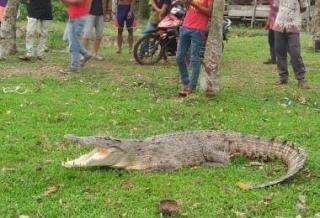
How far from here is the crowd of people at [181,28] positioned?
8.27 m

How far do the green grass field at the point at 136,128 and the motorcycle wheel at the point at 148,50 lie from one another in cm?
20

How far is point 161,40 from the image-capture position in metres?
11.9

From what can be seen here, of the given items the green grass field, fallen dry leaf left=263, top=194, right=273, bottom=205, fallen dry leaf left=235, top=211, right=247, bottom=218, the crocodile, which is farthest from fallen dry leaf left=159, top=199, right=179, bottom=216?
the crocodile

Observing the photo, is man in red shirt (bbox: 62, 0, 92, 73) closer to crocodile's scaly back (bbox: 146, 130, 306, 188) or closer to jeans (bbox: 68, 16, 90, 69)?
jeans (bbox: 68, 16, 90, 69)

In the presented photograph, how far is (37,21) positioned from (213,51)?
480cm

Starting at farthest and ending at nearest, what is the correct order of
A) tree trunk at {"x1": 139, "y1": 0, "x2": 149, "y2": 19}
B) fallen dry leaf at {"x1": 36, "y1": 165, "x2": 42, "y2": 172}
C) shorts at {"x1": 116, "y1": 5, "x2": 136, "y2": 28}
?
tree trunk at {"x1": 139, "y1": 0, "x2": 149, "y2": 19} → shorts at {"x1": 116, "y1": 5, "x2": 136, "y2": 28} → fallen dry leaf at {"x1": 36, "y1": 165, "x2": 42, "y2": 172}

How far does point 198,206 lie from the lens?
4.52 metres

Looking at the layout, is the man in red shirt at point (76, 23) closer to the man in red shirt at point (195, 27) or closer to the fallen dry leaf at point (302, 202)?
the man in red shirt at point (195, 27)

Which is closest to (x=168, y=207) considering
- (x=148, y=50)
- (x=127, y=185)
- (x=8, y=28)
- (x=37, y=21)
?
(x=127, y=185)

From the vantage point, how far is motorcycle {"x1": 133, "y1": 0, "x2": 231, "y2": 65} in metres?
11.6

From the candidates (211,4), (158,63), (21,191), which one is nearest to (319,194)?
(21,191)

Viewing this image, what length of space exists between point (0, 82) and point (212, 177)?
5427mm

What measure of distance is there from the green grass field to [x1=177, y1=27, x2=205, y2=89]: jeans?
0.98 ft

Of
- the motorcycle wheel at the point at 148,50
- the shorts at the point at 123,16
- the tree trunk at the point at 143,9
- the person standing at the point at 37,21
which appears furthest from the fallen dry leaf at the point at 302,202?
the tree trunk at the point at 143,9
